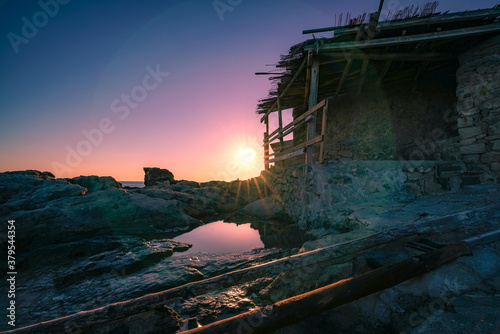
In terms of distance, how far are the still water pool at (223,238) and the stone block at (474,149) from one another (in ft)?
17.2

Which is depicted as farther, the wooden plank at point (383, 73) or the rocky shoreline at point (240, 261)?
the wooden plank at point (383, 73)

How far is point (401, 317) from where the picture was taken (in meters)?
1.35

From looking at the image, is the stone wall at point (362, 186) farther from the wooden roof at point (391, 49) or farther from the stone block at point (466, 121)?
the wooden roof at point (391, 49)

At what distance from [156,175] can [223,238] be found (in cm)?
1785

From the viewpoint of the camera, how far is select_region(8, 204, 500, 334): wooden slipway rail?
116 cm

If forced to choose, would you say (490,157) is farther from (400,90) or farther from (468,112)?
Result: (400,90)

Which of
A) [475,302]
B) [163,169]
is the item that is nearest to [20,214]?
[475,302]

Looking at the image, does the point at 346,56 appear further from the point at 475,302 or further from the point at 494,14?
the point at 475,302

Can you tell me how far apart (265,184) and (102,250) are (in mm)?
6807

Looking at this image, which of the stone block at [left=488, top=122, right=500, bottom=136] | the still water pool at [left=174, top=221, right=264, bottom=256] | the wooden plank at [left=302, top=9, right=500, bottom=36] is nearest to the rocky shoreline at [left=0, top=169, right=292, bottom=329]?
the still water pool at [left=174, top=221, right=264, bottom=256]

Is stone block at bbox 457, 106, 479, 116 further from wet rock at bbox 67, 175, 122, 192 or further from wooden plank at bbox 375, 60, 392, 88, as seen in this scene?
wet rock at bbox 67, 175, 122, 192

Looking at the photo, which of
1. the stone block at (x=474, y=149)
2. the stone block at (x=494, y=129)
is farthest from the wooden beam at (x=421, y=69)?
the stone block at (x=474, y=149)

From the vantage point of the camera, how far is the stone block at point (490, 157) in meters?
4.32

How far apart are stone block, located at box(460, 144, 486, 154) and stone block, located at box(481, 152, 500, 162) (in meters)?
0.10
